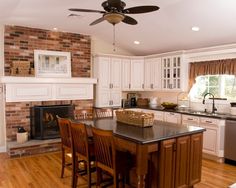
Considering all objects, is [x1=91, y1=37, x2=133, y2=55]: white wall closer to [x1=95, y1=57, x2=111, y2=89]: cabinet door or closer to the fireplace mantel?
[x1=95, y1=57, x2=111, y2=89]: cabinet door

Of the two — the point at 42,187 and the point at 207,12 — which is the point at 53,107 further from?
the point at 207,12

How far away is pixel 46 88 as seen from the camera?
5098 millimetres

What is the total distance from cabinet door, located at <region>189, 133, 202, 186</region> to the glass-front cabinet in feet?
8.69

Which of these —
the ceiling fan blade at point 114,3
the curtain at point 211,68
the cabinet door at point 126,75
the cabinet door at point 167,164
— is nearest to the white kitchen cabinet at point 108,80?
the cabinet door at point 126,75

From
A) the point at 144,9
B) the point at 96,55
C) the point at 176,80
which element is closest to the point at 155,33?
the point at 176,80

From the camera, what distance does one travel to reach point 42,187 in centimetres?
324

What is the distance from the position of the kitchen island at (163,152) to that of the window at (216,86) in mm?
2416

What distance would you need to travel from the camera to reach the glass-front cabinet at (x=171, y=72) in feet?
18.2

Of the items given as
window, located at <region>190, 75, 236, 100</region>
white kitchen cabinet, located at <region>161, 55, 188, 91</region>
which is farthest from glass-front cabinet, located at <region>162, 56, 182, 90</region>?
window, located at <region>190, 75, 236, 100</region>

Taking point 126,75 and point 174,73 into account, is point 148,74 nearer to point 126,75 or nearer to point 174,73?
point 126,75

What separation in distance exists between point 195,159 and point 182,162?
282 millimetres

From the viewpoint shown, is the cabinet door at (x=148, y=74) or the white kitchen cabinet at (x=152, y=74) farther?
the cabinet door at (x=148, y=74)

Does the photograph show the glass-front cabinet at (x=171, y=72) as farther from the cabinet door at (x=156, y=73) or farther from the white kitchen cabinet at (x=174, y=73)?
the cabinet door at (x=156, y=73)

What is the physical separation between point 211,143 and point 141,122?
212 cm
